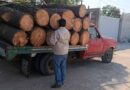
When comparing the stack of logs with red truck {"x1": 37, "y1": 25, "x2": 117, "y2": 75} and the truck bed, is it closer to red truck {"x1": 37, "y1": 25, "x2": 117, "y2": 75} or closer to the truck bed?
the truck bed

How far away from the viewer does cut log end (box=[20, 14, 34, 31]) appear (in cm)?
809

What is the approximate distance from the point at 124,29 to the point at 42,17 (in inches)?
725

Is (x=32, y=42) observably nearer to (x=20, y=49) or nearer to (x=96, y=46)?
(x=20, y=49)

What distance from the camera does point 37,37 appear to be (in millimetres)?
8344

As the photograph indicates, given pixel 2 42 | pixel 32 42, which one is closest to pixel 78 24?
pixel 32 42

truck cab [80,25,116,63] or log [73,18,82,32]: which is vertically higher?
log [73,18,82,32]

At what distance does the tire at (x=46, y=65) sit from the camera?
8.92m

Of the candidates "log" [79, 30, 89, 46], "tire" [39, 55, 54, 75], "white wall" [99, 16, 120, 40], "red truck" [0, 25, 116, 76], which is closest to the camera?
"red truck" [0, 25, 116, 76]

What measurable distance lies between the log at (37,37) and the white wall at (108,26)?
13886 mm

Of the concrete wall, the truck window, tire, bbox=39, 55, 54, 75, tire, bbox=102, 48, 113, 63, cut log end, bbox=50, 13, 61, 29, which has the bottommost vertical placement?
the concrete wall

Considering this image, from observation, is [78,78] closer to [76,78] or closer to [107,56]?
[76,78]

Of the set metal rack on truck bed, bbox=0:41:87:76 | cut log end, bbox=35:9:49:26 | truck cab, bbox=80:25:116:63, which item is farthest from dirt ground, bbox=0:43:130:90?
cut log end, bbox=35:9:49:26

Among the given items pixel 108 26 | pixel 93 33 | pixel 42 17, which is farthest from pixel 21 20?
pixel 108 26

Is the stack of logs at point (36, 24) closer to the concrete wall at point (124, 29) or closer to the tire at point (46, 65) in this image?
the tire at point (46, 65)
